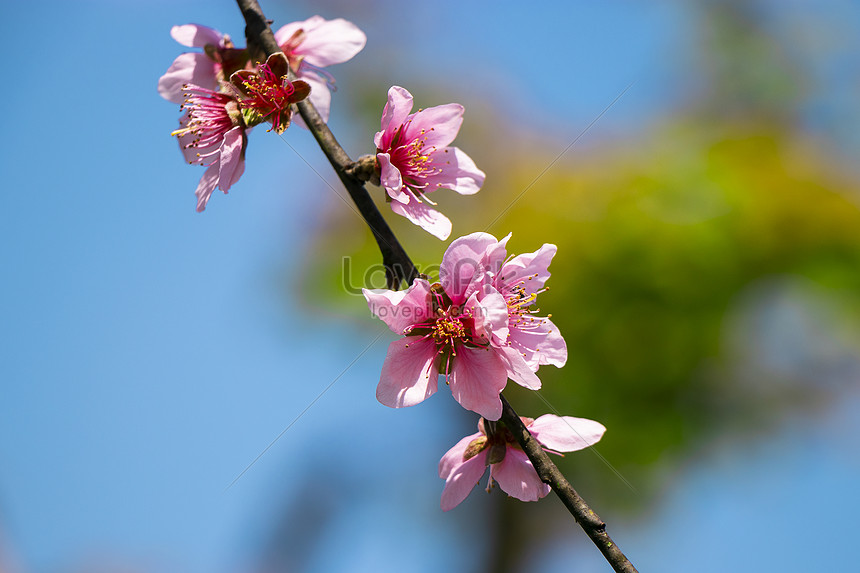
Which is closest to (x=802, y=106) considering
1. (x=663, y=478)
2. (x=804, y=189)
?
(x=804, y=189)

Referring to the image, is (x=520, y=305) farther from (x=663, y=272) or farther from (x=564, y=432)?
(x=663, y=272)

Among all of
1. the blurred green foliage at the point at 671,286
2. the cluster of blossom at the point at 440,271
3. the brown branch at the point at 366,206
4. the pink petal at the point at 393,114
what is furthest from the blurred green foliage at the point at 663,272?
the brown branch at the point at 366,206

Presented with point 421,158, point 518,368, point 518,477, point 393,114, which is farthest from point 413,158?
point 518,477

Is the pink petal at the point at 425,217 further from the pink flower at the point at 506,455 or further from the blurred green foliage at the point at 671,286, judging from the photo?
the blurred green foliage at the point at 671,286

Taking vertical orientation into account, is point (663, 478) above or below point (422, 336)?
below

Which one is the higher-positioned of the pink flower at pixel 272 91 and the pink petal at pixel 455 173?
the pink flower at pixel 272 91

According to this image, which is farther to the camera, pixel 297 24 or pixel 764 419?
pixel 764 419

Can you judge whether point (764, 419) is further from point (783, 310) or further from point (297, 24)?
point (297, 24)
